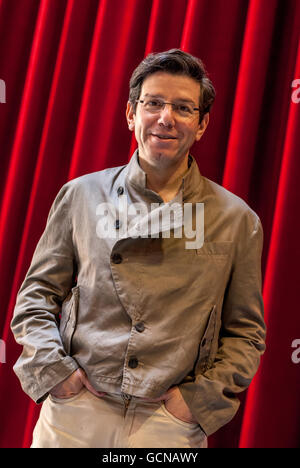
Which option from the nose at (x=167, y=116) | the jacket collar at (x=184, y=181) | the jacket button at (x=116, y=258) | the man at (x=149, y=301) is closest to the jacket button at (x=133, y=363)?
the man at (x=149, y=301)

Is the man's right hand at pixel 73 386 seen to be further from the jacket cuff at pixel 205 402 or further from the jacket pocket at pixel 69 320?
the jacket cuff at pixel 205 402

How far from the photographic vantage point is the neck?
1.27 metres

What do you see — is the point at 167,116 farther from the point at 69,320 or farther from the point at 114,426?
the point at 114,426

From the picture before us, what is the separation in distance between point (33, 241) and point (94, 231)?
0.58 meters

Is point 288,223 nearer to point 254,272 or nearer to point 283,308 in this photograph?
point 283,308

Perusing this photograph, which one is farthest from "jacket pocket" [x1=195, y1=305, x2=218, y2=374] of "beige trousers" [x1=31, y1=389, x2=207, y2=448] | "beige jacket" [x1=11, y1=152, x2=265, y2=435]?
"beige trousers" [x1=31, y1=389, x2=207, y2=448]

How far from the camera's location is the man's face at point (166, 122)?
1.20 metres

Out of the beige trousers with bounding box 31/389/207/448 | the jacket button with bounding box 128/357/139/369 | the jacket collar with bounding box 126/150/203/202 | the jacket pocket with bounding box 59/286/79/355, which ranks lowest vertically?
the beige trousers with bounding box 31/389/207/448

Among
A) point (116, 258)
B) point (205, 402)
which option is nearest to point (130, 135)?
point (116, 258)

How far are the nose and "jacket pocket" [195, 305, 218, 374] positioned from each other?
0.42 meters

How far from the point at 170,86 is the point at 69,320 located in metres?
0.58

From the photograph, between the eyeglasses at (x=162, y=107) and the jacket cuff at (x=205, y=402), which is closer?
the jacket cuff at (x=205, y=402)

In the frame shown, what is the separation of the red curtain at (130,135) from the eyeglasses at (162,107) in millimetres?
358

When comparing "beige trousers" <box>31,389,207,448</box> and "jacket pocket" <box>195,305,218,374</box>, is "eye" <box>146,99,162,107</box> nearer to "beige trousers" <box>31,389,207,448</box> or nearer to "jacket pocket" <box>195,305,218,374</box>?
"jacket pocket" <box>195,305,218,374</box>
